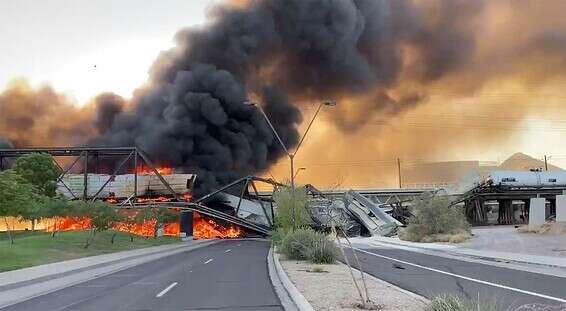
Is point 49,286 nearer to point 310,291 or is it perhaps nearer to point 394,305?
point 310,291

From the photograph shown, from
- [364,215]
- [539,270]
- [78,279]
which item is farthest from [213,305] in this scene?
[364,215]

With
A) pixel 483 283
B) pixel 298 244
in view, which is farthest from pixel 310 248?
pixel 483 283

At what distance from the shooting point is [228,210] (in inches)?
3479

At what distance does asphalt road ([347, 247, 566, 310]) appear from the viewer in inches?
452

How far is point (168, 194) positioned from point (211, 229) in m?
8.48

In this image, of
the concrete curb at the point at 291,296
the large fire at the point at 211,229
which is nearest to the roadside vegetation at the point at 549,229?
the concrete curb at the point at 291,296

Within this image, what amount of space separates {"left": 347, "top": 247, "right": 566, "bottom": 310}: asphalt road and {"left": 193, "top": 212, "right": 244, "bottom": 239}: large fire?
63708mm

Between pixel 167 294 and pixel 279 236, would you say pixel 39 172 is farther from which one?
pixel 167 294

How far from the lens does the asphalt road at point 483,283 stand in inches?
452

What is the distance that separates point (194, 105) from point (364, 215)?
27.6 metres

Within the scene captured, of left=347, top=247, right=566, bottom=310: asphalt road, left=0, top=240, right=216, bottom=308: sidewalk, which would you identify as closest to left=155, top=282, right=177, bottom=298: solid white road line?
left=0, top=240, right=216, bottom=308: sidewalk

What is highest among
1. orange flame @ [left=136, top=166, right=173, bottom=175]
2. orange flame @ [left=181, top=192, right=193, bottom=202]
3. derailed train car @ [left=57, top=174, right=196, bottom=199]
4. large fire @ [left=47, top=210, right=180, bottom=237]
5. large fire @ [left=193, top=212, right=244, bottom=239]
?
orange flame @ [left=136, top=166, right=173, bottom=175]

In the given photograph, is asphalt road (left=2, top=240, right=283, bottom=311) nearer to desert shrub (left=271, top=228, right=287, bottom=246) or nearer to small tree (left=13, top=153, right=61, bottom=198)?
desert shrub (left=271, top=228, right=287, bottom=246)

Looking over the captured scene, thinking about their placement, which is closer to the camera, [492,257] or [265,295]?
[265,295]
